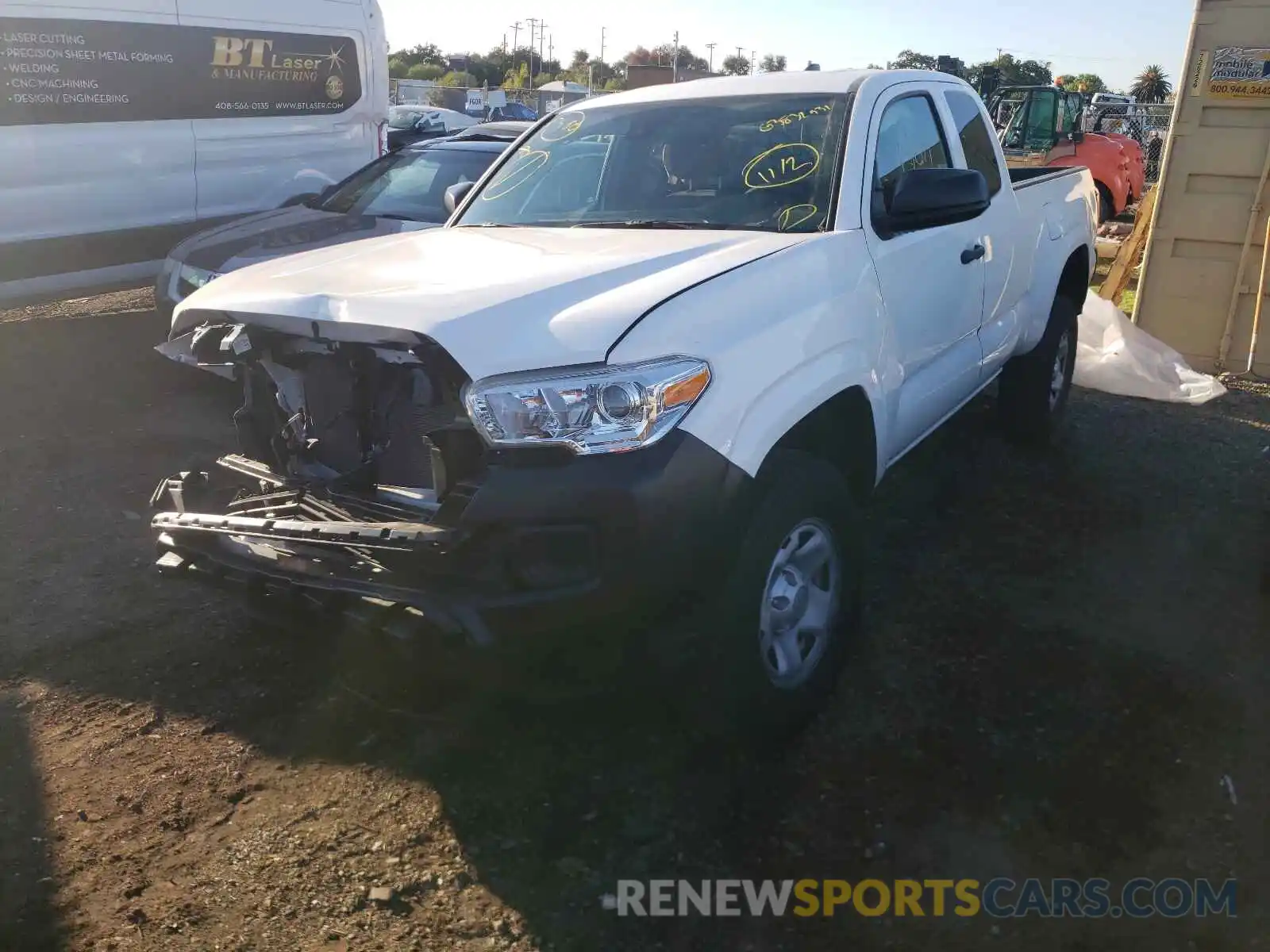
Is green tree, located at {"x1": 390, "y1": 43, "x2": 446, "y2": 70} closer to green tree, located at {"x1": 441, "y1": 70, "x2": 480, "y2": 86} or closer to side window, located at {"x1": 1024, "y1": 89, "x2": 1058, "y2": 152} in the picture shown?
green tree, located at {"x1": 441, "y1": 70, "x2": 480, "y2": 86}

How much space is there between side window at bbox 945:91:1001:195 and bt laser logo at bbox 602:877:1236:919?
116 inches

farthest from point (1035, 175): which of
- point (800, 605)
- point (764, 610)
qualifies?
point (764, 610)

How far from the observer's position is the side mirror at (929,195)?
3363 mm

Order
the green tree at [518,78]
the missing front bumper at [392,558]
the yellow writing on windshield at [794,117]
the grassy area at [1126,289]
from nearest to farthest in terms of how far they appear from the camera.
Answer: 1. the missing front bumper at [392,558]
2. the yellow writing on windshield at [794,117]
3. the grassy area at [1126,289]
4. the green tree at [518,78]

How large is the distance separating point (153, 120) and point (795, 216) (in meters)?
6.27

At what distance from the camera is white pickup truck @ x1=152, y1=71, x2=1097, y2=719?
7.84 feet

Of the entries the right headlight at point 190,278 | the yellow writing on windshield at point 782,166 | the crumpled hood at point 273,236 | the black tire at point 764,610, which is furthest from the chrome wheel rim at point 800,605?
the right headlight at point 190,278

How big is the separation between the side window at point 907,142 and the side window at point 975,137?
251 millimetres

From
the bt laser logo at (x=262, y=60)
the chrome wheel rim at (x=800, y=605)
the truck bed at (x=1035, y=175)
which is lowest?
the chrome wheel rim at (x=800, y=605)

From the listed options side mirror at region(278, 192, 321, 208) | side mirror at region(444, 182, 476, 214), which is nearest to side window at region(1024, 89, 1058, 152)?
side mirror at region(278, 192, 321, 208)

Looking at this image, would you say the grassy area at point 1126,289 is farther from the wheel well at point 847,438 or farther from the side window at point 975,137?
the wheel well at point 847,438

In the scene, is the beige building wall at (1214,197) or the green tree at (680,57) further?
the green tree at (680,57)

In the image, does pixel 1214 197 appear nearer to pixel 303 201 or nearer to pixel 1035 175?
pixel 1035 175

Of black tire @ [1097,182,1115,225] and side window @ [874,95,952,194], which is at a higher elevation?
side window @ [874,95,952,194]
